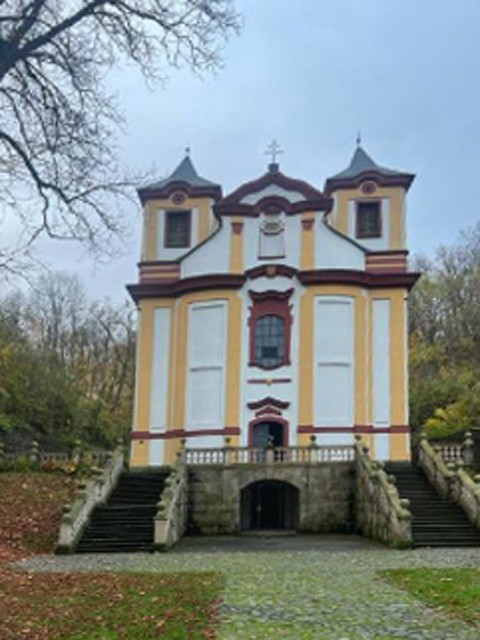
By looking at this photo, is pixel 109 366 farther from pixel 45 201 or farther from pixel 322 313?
pixel 45 201

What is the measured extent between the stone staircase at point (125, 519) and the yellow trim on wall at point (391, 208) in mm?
12016

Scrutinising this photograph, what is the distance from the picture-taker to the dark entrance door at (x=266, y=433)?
2797 centimetres

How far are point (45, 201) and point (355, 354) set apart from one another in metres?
16.8

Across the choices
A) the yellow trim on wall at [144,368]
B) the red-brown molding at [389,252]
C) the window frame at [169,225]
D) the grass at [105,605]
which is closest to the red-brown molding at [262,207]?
the window frame at [169,225]

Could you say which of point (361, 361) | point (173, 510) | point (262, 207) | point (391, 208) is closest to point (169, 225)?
point (262, 207)

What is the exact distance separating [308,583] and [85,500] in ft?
32.1

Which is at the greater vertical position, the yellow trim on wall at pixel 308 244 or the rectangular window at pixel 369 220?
the rectangular window at pixel 369 220

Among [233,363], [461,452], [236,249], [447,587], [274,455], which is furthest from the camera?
[236,249]

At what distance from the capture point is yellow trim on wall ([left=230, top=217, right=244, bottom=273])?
97.6 feet

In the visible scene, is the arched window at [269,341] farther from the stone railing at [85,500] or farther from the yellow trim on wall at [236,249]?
the stone railing at [85,500]

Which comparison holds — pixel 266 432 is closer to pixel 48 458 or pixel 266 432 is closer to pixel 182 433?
pixel 182 433

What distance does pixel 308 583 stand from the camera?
1220 cm

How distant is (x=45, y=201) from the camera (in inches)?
520

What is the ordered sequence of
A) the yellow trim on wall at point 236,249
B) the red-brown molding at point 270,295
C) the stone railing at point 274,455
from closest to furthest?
the stone railing at point 274,455 < the red-brown molding at point 270,295 < the yellow trim on wall at point 236,249
